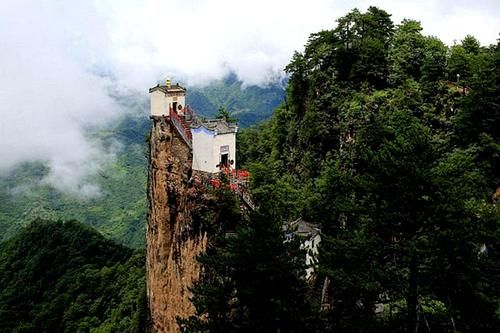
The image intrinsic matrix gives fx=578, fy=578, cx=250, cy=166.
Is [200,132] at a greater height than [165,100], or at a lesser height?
lesser

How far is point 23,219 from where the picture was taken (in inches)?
5620

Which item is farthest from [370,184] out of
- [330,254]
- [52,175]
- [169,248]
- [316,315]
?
[52,175]

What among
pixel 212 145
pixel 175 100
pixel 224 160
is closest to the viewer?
pixel 212 145

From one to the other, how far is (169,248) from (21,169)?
501 ft

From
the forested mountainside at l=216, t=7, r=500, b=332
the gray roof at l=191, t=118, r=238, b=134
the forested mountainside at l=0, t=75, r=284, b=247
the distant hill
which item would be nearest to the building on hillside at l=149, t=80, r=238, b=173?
the gray roof at l=191, t=118, r=238, b=134

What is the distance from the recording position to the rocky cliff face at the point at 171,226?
102 ft

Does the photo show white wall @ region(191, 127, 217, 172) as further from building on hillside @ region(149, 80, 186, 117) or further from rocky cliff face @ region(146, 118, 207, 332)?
building on hillside @ region(149, 80, 186, 117)

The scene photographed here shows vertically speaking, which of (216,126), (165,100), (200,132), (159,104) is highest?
(165,100)

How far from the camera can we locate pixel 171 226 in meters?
33.2

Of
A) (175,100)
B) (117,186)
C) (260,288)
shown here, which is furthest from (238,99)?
(260,288)

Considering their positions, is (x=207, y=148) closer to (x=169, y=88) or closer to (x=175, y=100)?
(x=175, y=100)

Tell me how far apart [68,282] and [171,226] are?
41623 millimetres

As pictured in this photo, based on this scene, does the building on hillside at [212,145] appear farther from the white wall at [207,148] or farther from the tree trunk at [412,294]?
the tree trunk at [412,294]

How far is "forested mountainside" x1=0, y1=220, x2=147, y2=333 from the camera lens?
5753cm
